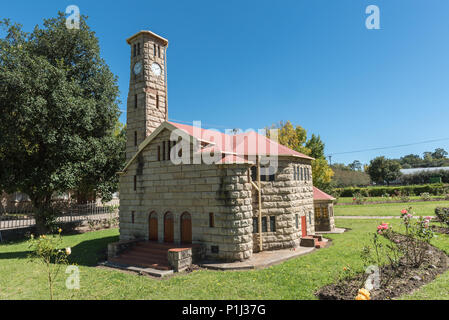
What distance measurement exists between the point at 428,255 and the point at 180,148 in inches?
561

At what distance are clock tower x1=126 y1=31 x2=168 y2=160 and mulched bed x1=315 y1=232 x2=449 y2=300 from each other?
15080 millimetres

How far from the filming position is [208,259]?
14.1m

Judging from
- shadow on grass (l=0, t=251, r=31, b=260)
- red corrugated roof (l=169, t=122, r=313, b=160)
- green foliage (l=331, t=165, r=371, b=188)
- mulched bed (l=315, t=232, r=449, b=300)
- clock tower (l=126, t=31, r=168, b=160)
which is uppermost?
clock tower (l=126, t=31, r=168, b=160)

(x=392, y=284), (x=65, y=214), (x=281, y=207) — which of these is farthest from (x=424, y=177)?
(x=65, y=214)

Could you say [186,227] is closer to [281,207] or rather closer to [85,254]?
[281,207]

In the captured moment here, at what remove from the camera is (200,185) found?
577 inches

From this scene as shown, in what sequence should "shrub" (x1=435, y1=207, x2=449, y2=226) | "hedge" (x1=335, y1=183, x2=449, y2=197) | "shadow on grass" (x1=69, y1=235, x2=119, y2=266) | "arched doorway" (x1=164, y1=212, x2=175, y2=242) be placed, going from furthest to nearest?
"hedge" (x1=335, y1=183, x2=449, y2=197) < "shrub" (x1=435, y1=207, x2=449, y2=226) < "arched doorway" (x1=164, y1=212, x2=175, y2=242) < "shadow on grass" (x1=69, y1=235, x2=119, y2=266)

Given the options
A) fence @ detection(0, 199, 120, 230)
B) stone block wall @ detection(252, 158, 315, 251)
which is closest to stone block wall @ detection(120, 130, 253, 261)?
stone block wall @ detection(252, 158, 315, 251)

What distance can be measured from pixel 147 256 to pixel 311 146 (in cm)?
2965

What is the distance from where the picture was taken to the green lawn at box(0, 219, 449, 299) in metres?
9.58

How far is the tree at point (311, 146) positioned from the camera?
34531mm

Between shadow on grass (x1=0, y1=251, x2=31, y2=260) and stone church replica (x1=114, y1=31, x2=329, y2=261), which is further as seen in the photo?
shadow on grass (x1=0, y1=251, x2=31, y2=260)

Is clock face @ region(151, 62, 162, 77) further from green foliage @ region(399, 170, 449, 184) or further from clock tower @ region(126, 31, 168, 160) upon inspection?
green foliage @ region(399, 170, 449, 184)
